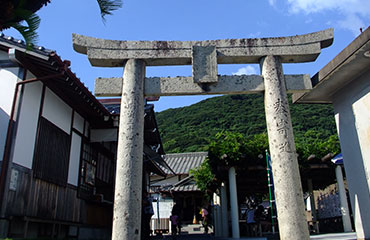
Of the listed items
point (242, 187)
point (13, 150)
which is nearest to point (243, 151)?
point (242, 187)

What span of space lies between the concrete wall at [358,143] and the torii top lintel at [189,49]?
1.35 metres

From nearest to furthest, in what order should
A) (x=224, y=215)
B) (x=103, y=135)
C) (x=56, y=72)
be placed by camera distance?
(x=56, y=72) < (x=103, y=135) < (x=224, y=215)

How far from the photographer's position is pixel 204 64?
24.9 feet

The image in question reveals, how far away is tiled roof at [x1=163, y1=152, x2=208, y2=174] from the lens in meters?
33.0

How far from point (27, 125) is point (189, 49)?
502 cm

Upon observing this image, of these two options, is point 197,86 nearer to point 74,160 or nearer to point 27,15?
point 27,15

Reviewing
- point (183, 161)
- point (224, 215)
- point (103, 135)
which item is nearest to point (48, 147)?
point (103, 135)

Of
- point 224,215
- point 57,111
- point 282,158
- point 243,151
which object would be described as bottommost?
point 224,215

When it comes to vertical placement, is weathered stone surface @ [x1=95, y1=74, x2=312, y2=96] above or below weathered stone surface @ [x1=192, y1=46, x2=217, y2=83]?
below

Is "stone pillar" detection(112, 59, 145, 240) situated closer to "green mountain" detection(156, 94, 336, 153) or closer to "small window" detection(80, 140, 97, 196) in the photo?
"small window" detection(80, 140, 97, 196)

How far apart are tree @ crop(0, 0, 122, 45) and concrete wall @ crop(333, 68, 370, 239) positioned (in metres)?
5.89

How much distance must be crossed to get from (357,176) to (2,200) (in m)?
8.59

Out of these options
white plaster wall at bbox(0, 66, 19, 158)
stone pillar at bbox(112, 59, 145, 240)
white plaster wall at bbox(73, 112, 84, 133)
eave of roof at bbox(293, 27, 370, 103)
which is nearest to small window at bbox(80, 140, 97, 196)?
white plaster wall at bbox(73, 112, 84, 133)

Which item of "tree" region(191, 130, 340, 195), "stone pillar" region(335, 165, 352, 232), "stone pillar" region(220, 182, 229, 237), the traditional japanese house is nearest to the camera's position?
the traditional japanese house
